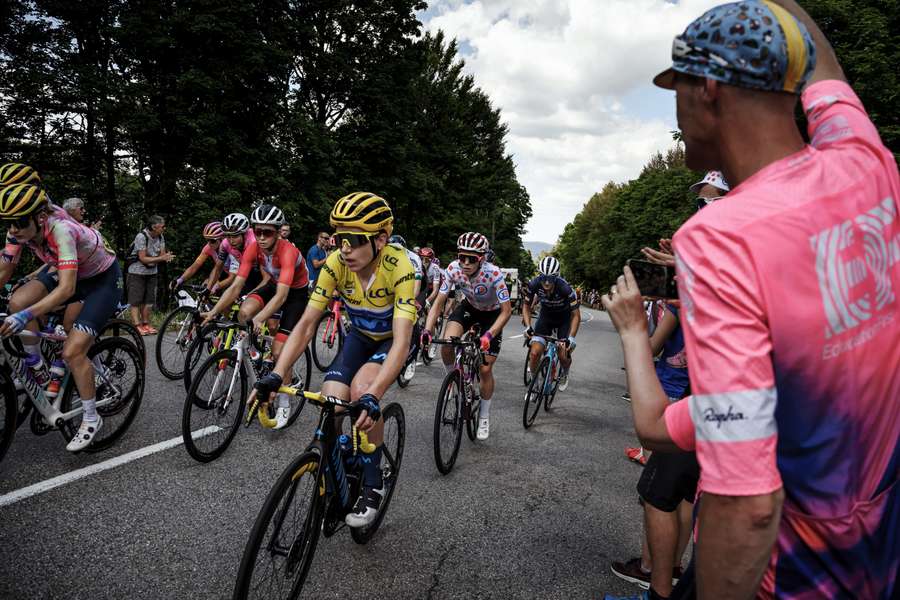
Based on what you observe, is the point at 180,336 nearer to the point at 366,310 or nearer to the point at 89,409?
the point at 89,409

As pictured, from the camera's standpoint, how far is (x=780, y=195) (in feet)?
2.99

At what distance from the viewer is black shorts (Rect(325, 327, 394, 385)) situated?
3.52 m

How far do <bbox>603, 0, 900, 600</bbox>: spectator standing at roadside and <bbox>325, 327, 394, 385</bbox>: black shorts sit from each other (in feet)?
9.32

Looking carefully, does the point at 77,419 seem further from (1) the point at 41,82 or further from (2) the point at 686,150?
(1) the point at 41,82

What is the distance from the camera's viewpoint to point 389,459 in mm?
3557

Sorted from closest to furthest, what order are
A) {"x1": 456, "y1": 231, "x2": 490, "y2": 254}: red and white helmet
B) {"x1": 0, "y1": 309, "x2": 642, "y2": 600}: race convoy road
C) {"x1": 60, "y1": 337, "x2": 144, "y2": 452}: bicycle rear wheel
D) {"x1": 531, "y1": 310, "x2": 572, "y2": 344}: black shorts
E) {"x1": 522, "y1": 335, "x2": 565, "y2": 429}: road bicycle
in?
{"x1": 0, "y1": 309, "x2": 642, "y2": 600}: race convoy road → {"x1": 60, "y1": 337, "x2": 144, "y2": 452}: bicycle rear wheel → {"x1": 456, "y1": 231, "x2": 490, "y2": 254}: red and white helmet → {"x1": 522, "y1": 335, "x2": 565, "y2": 429}: road bicycle → {"x1": 531, "y1": 310, "x2": 572, "y2": 344}: black shorts

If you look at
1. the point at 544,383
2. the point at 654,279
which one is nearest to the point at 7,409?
the point at 654,279

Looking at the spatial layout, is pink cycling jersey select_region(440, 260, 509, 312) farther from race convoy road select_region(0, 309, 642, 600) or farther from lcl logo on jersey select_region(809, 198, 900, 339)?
lcl logo on jersey select_region(809, 198, 900, 339)

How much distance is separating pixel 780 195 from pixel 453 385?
4144 millimetres

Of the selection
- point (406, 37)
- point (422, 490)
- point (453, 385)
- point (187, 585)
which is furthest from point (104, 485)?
point (406, 37)

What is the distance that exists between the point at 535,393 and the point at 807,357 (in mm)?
5896

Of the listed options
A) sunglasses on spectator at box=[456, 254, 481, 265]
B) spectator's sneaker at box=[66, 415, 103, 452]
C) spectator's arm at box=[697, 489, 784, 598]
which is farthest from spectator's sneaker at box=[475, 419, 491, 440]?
spectator's arm at box=[697, 489, 784, 598]

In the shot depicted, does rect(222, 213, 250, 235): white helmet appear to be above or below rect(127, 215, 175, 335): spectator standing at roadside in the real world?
above

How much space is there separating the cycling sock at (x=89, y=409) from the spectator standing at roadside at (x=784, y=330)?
15.7 ft
